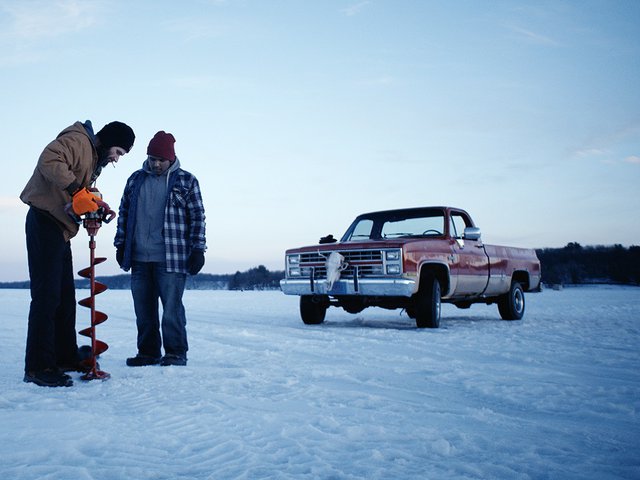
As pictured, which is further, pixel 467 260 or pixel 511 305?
pixel 511 305

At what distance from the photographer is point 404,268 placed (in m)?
8.07

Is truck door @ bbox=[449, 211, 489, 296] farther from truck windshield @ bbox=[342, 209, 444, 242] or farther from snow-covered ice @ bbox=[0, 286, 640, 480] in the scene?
snow-covered ice @ bbox=[0, 286, 640, 480]

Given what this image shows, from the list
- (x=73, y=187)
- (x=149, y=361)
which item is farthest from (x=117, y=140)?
(x=149, y=361)

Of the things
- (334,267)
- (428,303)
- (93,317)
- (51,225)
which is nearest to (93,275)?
(93,317)

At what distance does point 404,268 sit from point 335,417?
16.8 feet

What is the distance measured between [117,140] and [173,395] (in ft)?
6.53

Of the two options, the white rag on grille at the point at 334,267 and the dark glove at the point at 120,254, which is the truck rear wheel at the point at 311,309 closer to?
the white rag on grille at the point at 334,267

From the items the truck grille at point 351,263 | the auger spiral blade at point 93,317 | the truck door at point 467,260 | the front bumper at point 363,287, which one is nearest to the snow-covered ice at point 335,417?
the auger spiral blade at point 93,317

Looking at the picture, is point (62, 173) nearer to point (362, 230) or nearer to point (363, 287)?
point (363, 287)

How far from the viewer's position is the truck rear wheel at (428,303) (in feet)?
27.4

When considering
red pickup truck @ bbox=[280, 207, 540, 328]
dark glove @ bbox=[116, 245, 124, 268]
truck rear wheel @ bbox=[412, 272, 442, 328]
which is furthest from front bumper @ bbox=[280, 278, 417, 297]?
dark glove @ bbox=[116, 245, 124, 268]

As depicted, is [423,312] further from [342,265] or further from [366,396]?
[366,396]

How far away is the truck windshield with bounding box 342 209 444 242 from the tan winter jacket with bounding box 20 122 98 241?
228 inches

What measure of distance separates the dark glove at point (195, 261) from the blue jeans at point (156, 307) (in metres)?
0.12
